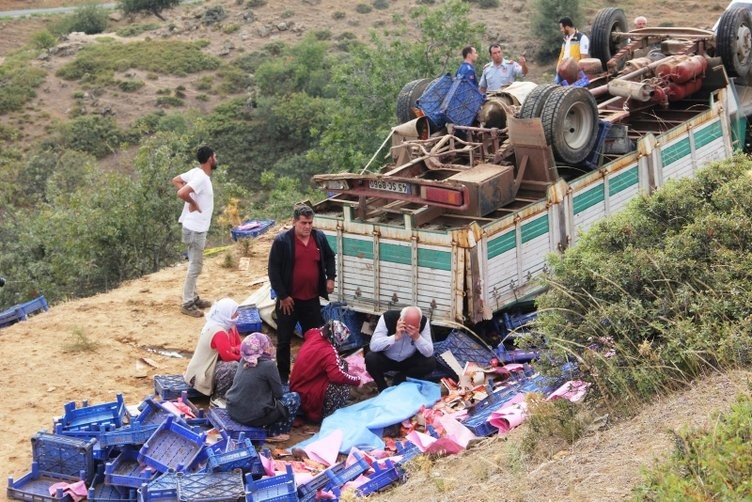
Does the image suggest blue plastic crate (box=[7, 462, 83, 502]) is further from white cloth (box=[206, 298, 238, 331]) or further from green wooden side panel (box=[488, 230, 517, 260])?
green wooden side panel (box=[488, 230, 517, 260])

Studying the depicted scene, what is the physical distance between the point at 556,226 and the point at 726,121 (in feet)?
11.4

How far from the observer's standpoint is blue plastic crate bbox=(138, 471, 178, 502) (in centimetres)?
700

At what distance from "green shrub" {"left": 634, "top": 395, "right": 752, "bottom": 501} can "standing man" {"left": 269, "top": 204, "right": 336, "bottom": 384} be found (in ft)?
15.3

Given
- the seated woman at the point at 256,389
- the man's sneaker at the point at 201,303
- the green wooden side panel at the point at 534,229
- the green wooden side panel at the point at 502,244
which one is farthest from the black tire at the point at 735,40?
the seated woman at the point at 256,389

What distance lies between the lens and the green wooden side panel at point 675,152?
11414 mm

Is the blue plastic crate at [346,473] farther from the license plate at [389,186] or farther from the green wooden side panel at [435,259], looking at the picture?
the license plate at [389,186]

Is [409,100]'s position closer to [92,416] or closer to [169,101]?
[92,416]

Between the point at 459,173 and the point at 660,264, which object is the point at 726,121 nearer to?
the point at 459,173

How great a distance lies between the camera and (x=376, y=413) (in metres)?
8.68

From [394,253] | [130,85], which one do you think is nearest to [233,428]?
[394,253]

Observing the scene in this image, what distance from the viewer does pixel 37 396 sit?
9.42 meters

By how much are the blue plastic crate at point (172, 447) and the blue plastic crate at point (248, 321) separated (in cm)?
272

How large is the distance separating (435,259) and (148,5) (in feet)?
169

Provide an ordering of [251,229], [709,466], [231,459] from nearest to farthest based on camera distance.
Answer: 1. [709,466]
2. [231,459]
3. [251,229]
